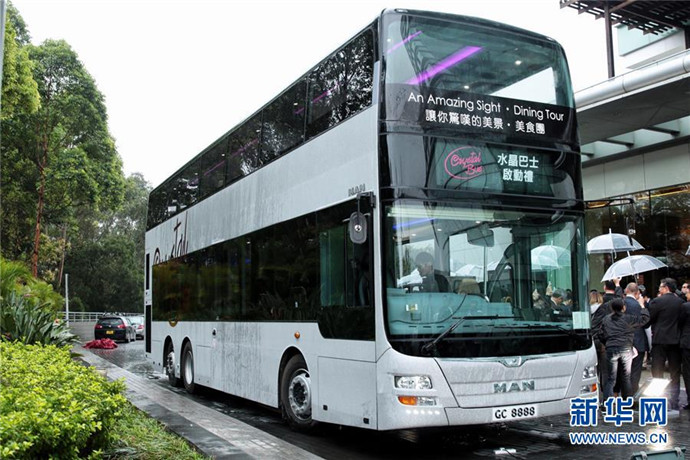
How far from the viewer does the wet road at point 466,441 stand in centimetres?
758

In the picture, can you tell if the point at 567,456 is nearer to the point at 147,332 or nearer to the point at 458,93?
the point at 458,93

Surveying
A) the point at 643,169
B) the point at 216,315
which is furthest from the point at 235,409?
the point at 643,169

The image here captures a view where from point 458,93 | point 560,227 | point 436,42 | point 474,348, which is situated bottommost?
point 474,348

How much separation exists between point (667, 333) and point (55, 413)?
8.62 metres

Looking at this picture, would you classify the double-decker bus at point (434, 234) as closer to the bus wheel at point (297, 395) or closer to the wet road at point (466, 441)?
the bus wheel at point (297, 395)

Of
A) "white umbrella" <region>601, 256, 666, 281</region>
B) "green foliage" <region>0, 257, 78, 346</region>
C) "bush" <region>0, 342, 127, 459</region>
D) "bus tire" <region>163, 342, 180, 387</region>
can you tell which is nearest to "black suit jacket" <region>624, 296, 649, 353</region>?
"white umbrella" <region>601, 256, 666, 281</region>

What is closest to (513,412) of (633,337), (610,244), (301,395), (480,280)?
(480,280)

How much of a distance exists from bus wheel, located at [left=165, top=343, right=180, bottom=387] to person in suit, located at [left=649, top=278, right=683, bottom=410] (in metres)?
9.33

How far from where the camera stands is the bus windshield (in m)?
6.89

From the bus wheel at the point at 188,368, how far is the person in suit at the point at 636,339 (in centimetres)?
791

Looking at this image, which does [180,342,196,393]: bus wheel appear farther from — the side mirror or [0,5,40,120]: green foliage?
[0,5,40,120]: green foliage

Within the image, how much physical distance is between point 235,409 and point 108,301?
58899mm

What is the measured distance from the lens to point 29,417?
4.55 m

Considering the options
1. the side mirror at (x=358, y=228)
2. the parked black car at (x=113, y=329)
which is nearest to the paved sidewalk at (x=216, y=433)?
the side mirror at (x=358, y=228)
